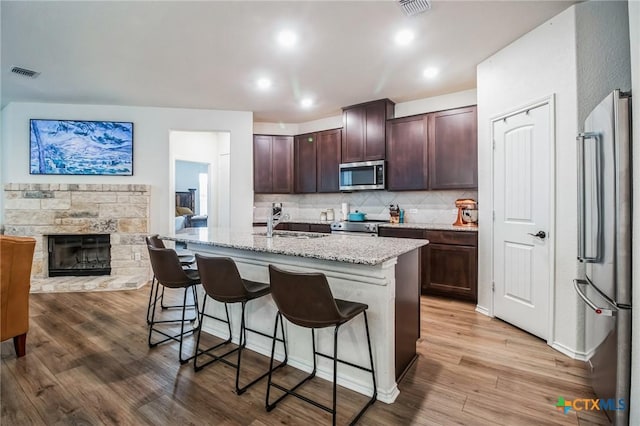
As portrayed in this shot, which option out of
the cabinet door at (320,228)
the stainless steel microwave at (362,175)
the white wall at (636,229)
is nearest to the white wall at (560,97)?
the white wall at (636,229)

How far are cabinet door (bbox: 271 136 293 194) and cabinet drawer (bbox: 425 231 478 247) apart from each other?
2717mm

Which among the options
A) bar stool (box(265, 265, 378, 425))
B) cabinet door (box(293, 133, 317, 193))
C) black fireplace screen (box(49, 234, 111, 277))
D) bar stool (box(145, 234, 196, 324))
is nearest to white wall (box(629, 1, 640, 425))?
bar stool (box(265, 265, 378, 425))

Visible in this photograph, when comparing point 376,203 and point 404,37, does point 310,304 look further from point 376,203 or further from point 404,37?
point 376,203

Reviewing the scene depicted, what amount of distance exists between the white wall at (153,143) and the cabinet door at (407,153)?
2.30 metres

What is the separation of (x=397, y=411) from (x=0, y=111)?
22.4 feet

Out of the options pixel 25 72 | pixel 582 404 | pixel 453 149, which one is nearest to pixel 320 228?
pixel 453 149

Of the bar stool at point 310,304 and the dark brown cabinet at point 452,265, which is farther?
the dark brown cabinet at point 452,265

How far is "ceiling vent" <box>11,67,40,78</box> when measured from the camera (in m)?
3.50

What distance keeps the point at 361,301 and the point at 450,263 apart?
7.04ft

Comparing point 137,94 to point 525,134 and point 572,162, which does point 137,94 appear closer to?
point 525,134

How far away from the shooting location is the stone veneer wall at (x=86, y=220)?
4473 millimetres

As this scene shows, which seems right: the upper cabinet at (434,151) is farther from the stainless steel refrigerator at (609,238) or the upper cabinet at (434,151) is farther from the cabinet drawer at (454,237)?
the stainless steel refrigerator at (609,238)

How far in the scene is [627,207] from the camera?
1.45 meters

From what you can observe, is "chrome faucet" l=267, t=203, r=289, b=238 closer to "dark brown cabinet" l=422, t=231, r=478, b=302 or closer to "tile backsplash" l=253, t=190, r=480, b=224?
"tile backsplash" l=253, t=190, r=480, b=224
